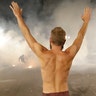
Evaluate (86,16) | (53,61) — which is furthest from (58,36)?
(86,16)

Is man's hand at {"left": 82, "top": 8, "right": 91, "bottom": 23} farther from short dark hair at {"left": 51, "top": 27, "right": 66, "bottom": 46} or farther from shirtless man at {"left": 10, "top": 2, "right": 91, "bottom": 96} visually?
short dark hair at {"left": 51, "top": 27, "right": 66, "bottom": 46}

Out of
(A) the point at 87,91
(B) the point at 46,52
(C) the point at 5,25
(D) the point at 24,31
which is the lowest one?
(C) the point at 5,25

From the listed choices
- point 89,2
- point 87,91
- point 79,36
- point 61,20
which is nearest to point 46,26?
point 61,20

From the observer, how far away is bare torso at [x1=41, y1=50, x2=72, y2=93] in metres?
3.35

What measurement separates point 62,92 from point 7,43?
30951 mm

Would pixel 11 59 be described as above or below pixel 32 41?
below

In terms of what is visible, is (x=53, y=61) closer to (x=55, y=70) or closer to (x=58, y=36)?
(x=55, y=70)

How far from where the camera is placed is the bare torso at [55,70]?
335cm

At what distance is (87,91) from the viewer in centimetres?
879

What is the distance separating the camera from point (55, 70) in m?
3.35

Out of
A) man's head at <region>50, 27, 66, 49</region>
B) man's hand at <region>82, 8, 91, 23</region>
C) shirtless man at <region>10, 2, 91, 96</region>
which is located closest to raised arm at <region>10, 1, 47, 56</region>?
shirtless man at <region>10, 2, 91, 96</region>

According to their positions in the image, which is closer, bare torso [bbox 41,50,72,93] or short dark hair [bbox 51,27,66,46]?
short dark hair [bbox 51,27,66,46]

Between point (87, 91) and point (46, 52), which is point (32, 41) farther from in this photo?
point (87, 91)

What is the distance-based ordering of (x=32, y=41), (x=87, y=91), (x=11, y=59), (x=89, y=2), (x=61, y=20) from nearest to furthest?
1. (x=32, y=41)
2. (x=87, y=91)
3. (x=89, y=2)
4. (x=11, y=59)
5. (x=61, y=20)
